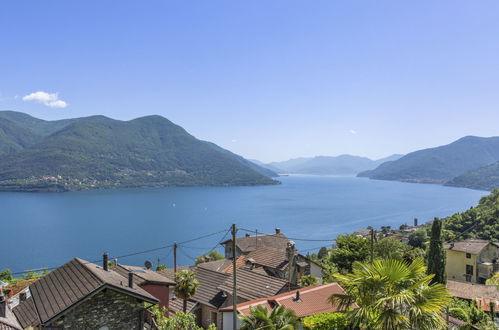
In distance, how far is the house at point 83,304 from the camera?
42.0 feet

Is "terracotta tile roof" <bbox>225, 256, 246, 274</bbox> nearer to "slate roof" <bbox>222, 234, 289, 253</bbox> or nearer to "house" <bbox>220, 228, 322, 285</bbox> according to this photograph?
"house" <bbox>220, 228, 322, 285</bbox>

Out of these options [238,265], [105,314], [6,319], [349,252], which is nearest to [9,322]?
[6,319]

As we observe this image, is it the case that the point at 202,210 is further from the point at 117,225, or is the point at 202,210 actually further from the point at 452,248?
the point at 452,248

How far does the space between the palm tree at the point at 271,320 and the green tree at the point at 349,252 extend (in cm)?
2304

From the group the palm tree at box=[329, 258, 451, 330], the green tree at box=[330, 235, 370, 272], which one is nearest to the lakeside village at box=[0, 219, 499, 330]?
the palm tree at box=[329, 258, 451, 330]

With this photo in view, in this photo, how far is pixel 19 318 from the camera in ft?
46.6

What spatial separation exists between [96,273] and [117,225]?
117416 mm

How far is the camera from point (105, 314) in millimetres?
13695

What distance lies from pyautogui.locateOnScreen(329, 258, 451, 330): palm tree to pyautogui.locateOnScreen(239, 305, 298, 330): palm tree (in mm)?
3889

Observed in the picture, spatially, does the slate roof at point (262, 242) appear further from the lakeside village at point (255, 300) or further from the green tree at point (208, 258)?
the lakeside village at point (255, 300)

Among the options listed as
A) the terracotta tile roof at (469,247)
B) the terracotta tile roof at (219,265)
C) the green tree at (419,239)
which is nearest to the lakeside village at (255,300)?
the terracotta tile roof at (219,265)

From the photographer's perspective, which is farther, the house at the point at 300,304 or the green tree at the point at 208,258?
the green tree at the point at 208,258

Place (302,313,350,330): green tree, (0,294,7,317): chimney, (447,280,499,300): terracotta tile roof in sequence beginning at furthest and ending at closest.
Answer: (447,280,499,300): terracotta tile roof, (302,313,350,330): green tree, (0,294,7,317): chimney

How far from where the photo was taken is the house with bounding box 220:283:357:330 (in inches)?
706
